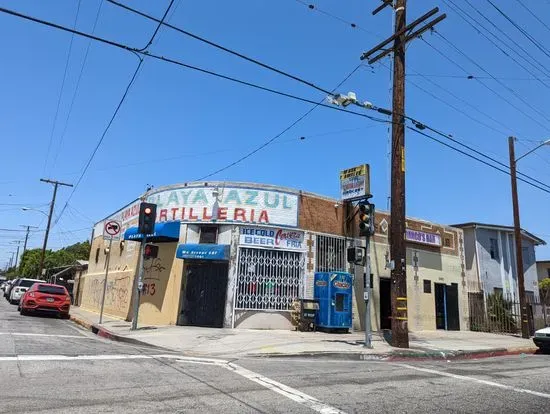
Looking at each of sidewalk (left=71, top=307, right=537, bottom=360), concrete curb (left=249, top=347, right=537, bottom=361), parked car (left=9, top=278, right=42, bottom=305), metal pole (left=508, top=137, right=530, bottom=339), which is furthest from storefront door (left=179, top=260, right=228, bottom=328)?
parked car (left=9, top=278, right=42, bottom=305)

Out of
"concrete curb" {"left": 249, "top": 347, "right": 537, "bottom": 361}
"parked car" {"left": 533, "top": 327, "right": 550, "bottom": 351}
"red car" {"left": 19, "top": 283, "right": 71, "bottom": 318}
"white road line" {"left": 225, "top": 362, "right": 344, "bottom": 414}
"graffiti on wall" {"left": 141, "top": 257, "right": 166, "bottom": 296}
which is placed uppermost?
"graffiti on wall" {"left": 141, "top": 257, "right": 166, "bottom": 296}

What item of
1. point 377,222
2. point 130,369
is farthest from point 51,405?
point 377,222

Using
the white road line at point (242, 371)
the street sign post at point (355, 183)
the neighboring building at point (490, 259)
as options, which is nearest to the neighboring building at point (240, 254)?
the street sign post at point (355, 183)

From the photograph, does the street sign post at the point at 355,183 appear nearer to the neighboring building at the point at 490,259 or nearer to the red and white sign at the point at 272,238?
the red and white sign at the point at 272,238

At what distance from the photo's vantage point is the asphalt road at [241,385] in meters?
6.26

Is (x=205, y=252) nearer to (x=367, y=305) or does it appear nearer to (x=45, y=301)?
(x=367, y=305)

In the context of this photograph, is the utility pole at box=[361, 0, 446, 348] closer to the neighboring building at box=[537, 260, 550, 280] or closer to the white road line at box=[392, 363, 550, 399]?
the white road line at box=[392, 363, 550, 399]

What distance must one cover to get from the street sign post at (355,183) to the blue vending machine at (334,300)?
126 inches

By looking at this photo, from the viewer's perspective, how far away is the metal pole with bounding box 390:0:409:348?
14.2 m

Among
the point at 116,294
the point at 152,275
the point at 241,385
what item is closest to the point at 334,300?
the point at 152,275

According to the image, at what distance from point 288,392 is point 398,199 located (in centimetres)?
890

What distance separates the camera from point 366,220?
47.0 ft

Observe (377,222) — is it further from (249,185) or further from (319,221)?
(249,185)

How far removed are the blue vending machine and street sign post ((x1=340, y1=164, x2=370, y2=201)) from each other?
3196 mm
